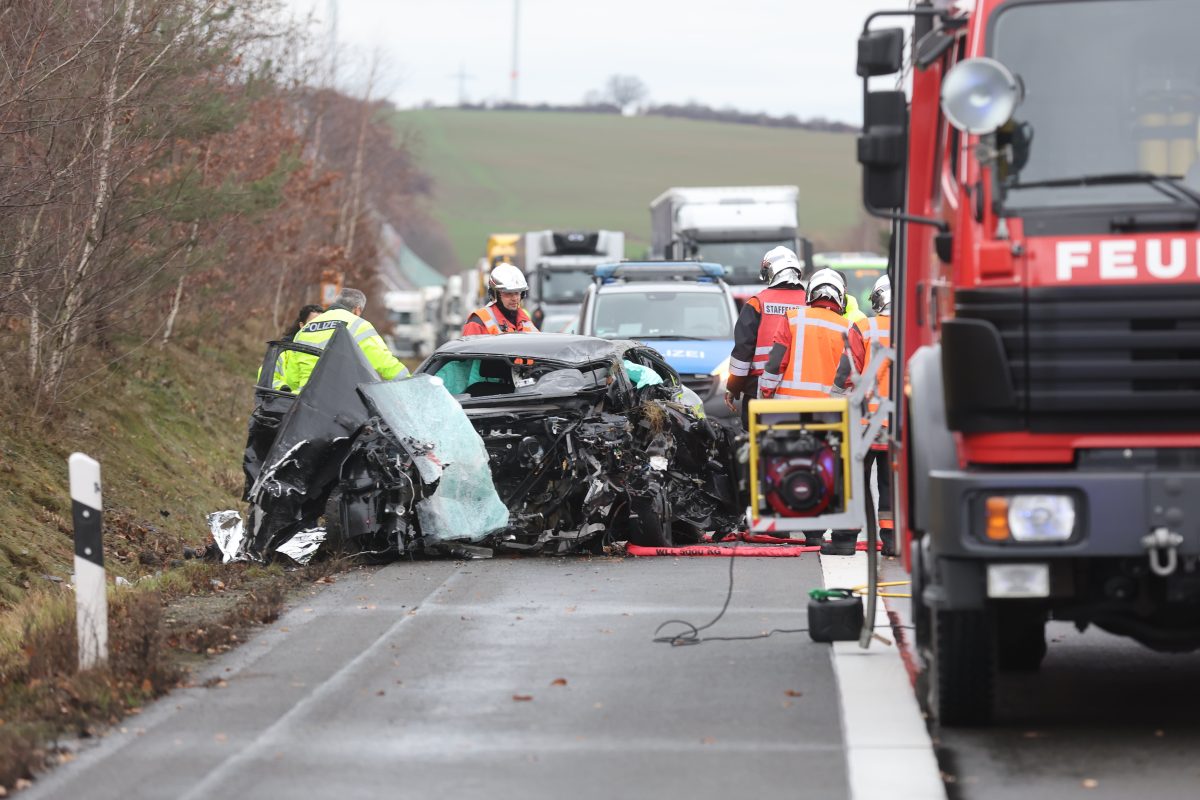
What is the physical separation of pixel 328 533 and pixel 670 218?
25.4 metres

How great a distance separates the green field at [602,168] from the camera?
4178 inches

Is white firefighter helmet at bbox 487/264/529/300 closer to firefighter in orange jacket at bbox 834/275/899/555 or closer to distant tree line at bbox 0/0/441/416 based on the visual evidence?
distant tree line at bbox 0/0/441/416

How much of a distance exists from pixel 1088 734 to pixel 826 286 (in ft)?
19.7

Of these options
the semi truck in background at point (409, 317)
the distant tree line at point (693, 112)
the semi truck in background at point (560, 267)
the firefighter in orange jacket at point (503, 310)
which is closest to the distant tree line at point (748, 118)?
the distant tree line at point (693, 112)

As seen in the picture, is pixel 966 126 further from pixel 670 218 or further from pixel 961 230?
pixel 670 218

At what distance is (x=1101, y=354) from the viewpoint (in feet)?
20.7

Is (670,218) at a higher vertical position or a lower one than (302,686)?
higher

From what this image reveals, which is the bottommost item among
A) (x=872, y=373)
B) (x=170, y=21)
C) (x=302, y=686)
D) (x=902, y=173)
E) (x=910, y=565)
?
(x=302, y=686)

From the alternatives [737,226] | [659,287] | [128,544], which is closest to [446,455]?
[128,544]

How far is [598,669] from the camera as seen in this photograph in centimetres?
838

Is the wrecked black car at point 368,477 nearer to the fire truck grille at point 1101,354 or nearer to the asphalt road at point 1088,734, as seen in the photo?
the asphalt road at point 1088,734

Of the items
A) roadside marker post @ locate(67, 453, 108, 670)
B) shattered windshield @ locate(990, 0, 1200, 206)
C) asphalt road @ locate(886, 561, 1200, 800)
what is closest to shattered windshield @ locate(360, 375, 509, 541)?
roadside marker post @ locate(67, 453, 108, 670)

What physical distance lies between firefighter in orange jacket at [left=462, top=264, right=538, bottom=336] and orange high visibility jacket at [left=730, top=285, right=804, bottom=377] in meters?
2.71

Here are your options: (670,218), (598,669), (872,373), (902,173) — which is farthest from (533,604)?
(670,218)
